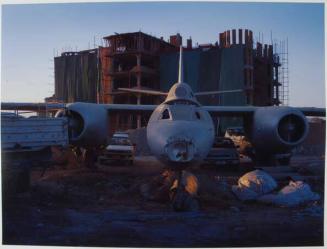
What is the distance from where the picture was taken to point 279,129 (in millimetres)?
14578

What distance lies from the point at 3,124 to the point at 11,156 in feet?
3.07

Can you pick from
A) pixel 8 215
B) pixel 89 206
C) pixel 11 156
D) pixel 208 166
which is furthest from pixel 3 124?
pixel 208 166

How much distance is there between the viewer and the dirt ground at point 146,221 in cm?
755

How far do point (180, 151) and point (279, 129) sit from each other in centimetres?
687

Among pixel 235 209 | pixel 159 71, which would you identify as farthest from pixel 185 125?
pixel 159 71

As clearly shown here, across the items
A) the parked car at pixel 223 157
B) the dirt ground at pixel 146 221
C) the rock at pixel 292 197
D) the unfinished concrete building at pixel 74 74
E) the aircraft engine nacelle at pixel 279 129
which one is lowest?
the dirt ground at pixel 146 221

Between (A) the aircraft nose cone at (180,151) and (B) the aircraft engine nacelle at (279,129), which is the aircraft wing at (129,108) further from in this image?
(A) the aircraft nose cone at (180,151)

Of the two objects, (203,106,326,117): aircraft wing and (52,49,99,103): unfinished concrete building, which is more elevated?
(52,49,99,103): unfinished concrete building

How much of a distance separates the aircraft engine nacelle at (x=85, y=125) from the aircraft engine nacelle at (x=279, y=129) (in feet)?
18.5

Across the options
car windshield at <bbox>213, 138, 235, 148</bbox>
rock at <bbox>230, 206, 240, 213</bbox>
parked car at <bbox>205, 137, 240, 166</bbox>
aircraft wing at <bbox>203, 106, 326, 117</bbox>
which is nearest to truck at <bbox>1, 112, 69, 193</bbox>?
rock at <bbox>230, 206, 240, 213</bbox>

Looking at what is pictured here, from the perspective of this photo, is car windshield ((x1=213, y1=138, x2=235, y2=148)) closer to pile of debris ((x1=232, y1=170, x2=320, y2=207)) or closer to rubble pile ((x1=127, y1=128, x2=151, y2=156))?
pile of debris ((x1=232, y1=170, x2=320, y2=207))

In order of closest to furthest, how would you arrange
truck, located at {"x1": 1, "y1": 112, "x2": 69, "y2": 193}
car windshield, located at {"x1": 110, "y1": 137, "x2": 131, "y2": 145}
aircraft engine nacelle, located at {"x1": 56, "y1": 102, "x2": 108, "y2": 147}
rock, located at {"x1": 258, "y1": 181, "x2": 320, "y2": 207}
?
truck, located at {"x1": 1, "y1": 112, "x2": 69, "y2": 193}
rock, located at {"x1": 258, "y1": 181, "x2": 320, "y2": 207}
aircraft engine nacelle, located at {"x1": 56, "y1": 102, "x2": 108, "y2": 147}
car windshield, located at {"x1": 110, "y1": 137, "x2": 131, "y2": 145}

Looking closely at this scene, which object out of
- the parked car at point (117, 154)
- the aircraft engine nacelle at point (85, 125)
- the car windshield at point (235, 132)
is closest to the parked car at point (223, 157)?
the parked car at point (117, 154)

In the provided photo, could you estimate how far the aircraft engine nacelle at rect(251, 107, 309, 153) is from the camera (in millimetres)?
13984
